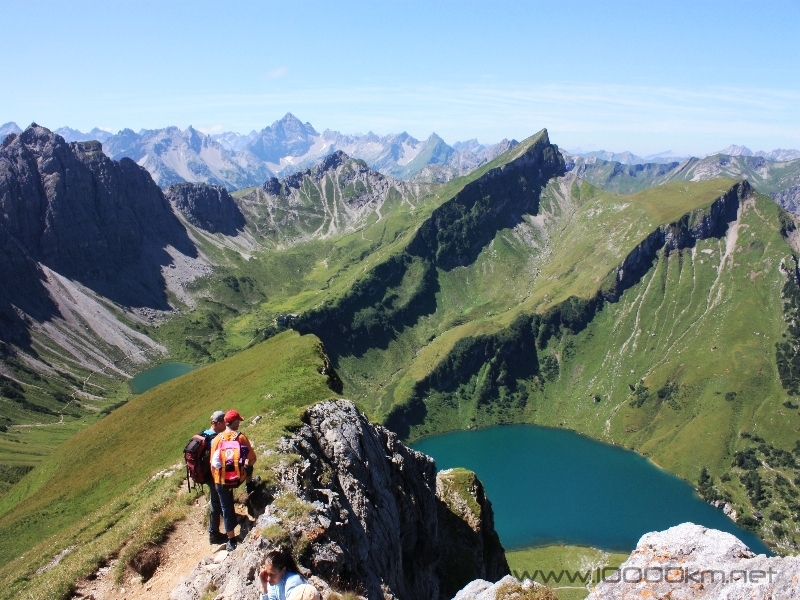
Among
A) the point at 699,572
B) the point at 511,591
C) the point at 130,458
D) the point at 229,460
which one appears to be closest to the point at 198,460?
the point at 229,460

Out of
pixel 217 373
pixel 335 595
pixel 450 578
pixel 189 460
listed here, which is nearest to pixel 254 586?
pixel 335 595

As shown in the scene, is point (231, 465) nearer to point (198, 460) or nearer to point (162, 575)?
point (198, 460)

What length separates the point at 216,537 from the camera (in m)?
23.8

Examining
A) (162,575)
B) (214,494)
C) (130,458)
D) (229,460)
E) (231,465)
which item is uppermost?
(229,460)

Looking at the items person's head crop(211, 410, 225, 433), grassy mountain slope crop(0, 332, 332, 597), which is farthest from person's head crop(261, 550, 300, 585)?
grassy mountain slope crop(0, 332, 332, 597)

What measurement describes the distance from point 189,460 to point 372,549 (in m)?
15.8

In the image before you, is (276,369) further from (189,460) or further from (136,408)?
(189,460)

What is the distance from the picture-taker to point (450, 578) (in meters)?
51.4

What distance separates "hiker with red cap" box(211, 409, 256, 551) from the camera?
69.2 ft

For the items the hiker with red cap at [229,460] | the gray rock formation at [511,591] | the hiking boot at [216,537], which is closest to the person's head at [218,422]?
the hiker with red cap at [229,460]

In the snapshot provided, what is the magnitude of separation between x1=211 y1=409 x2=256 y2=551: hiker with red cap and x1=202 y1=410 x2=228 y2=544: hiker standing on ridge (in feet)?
1.05

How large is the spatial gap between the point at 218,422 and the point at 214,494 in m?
3.92

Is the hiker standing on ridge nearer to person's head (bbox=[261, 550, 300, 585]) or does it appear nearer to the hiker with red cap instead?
the hiker with red cap

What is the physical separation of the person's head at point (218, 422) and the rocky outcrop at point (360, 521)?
4.67 metres
